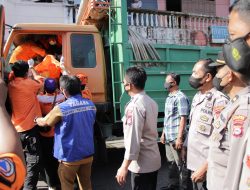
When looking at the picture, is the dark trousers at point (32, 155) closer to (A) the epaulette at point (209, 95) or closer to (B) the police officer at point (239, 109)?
(A) the epaulette at point (209, 95)

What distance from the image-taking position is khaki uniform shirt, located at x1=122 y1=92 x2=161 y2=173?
2582 mm

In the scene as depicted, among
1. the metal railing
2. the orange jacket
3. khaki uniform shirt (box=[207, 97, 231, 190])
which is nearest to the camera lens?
khaki uniform shirt (box=[207, 97, 231, 190])

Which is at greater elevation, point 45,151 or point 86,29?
point 86,29

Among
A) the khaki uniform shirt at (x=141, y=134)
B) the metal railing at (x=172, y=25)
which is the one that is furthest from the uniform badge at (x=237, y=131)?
the metal railing at (x=172, y=25)

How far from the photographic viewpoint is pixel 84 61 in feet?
15.2

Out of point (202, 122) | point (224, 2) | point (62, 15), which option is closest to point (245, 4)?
point (202, 122)

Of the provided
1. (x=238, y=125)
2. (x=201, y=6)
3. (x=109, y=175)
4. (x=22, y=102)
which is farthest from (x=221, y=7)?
(x=238, y=125)

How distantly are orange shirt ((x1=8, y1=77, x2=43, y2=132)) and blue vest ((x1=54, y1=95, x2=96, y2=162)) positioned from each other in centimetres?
66

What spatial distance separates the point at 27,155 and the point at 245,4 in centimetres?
299

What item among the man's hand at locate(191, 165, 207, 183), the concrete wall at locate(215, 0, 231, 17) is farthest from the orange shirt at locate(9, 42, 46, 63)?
the concrete wall at locate(215, 0, 231, 17)

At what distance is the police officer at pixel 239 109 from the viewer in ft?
4.33

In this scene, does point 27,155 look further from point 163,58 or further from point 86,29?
point 163,58

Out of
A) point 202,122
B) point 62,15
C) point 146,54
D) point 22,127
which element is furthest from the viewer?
point 62,15

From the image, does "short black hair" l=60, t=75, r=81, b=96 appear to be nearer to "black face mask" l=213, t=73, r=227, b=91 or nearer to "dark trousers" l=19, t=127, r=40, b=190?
"dark trousers" l=19, t=127, r=40, b=190
